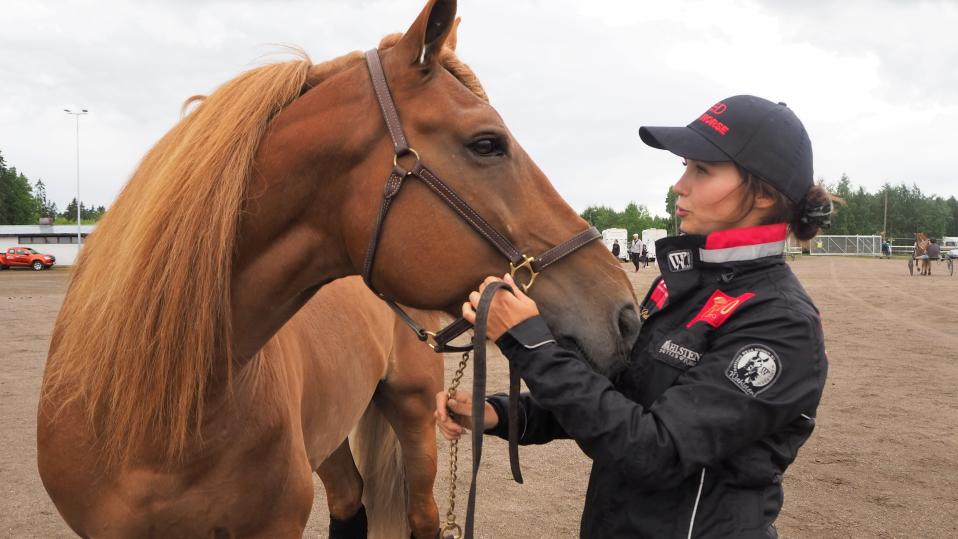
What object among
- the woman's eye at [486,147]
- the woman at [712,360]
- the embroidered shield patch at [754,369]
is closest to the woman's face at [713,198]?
the woman at [712,360]

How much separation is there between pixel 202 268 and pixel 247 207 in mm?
221

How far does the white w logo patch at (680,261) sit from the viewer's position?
186 cm

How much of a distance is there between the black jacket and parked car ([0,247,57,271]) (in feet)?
137

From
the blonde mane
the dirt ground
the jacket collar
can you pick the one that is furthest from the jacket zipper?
the dirt ground

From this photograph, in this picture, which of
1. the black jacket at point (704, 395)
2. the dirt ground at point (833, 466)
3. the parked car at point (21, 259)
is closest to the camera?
the black jacket at point (704, 395)

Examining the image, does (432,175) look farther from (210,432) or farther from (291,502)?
(291,502)

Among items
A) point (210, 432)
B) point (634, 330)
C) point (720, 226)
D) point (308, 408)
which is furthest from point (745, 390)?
point (308, 408)

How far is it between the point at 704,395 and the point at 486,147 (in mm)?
903

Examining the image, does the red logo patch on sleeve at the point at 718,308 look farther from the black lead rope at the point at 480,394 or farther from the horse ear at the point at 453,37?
the horse ear at the point at 453,37

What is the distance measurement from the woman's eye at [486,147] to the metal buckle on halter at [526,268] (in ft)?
1.08

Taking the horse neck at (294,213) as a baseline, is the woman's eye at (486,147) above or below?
above

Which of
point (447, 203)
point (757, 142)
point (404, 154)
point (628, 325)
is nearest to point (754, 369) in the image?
point (628, 325)

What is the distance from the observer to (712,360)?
1.62m

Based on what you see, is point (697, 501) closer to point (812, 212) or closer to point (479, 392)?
point (479, 392)
